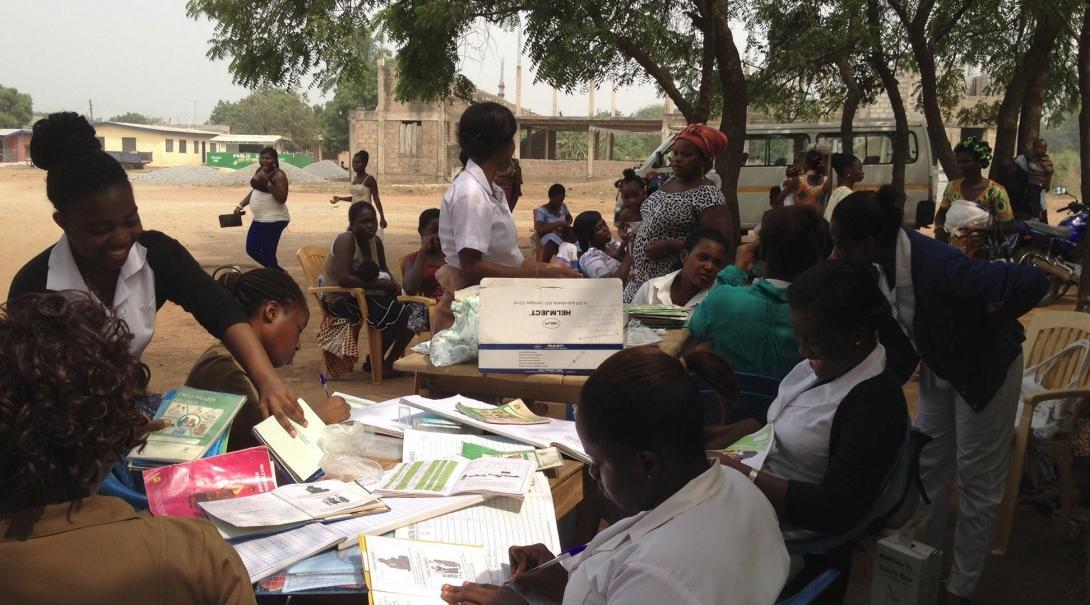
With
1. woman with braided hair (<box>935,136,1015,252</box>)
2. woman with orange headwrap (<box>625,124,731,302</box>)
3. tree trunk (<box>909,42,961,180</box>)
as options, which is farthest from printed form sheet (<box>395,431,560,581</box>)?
tree trunk (<box>909,42,961,180</box>)

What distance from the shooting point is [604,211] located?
982 inches

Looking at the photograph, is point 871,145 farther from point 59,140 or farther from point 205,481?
point 205,481

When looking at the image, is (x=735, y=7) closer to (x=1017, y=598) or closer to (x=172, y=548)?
(x=1017, y=598)

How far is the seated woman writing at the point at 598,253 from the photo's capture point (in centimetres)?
588

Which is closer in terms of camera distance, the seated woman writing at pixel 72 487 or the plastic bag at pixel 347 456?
the seated woman writing at pixel 72 487

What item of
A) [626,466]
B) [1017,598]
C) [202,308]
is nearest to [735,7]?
[1017,598]

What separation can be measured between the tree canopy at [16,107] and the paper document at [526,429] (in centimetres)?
8426

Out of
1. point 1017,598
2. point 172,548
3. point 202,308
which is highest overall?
point 202,308

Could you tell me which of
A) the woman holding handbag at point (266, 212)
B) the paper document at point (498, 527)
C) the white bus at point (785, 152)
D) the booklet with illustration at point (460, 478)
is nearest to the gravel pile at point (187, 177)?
the white bus at point (785, 152)

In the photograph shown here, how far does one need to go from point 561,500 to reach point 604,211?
75.0ft

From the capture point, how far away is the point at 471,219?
346 cm

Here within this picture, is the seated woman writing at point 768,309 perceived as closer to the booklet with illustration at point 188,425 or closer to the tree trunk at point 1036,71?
the booklet with illustration at point 188,425

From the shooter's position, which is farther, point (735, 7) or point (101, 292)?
point (735, 7)

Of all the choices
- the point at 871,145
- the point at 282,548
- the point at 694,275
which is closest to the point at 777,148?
the point at 871,145
